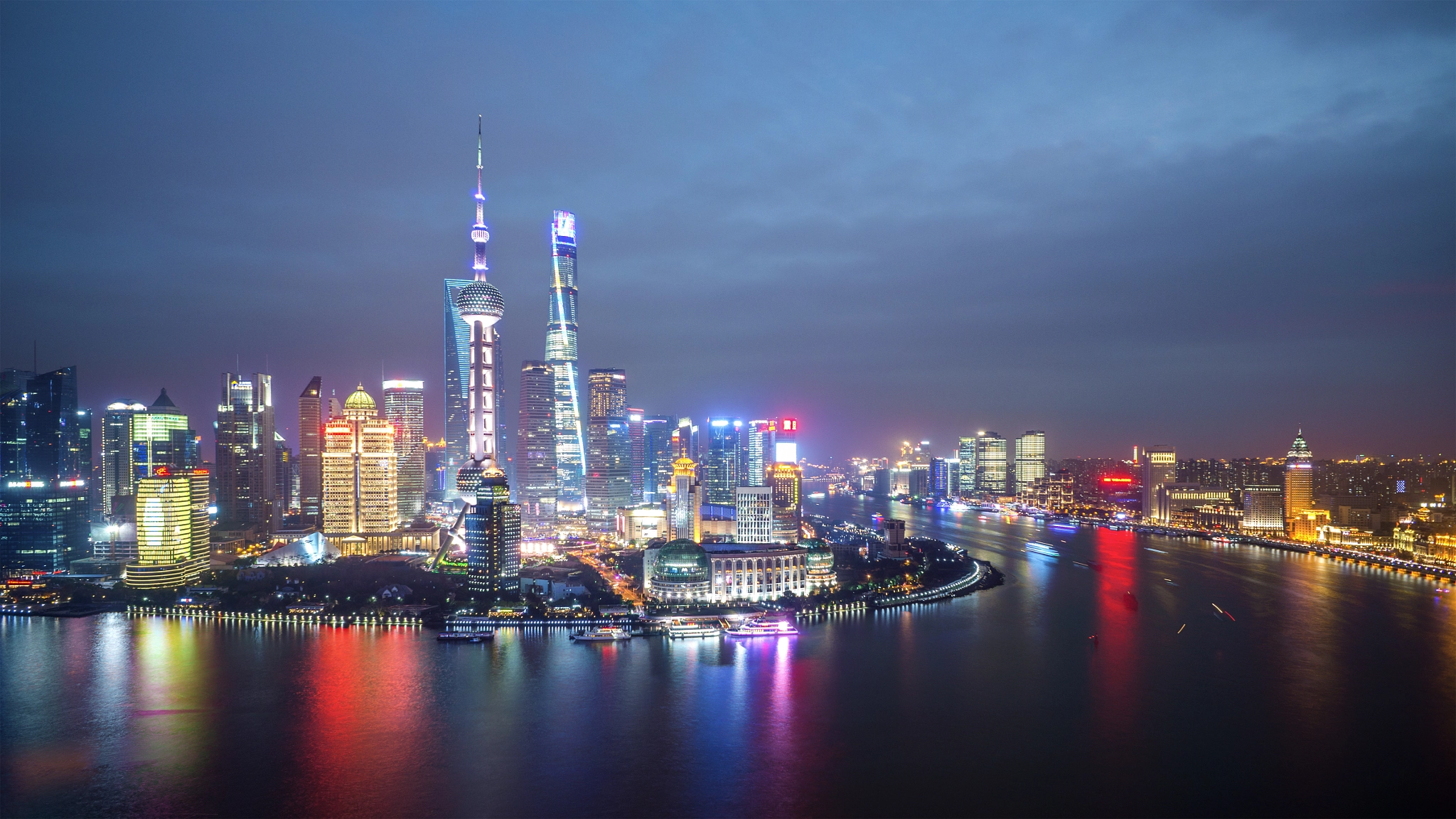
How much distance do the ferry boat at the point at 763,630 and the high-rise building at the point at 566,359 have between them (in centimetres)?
3556

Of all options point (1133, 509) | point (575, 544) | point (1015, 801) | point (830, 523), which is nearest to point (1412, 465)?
point (1133, 509)

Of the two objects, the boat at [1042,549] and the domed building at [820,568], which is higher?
the domed building at [820,568]

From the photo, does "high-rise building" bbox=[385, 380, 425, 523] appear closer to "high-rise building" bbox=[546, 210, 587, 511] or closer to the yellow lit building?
the yellow lit building

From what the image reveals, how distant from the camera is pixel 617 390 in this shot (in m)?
63.1

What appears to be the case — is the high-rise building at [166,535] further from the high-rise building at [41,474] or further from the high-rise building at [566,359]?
the high-rise building at [566,359]

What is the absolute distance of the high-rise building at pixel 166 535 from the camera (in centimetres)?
2905

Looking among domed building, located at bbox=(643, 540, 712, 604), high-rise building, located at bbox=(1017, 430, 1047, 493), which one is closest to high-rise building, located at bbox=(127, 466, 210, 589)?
domed building, located at bbox=(643, 540, 712, 604)

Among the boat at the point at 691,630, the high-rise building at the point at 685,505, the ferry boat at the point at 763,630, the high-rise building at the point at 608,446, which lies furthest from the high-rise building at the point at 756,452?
the boat at the point at 691,630

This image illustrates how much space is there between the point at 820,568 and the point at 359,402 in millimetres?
27031

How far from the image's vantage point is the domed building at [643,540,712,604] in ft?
88.1

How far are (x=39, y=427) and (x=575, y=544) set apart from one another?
24818mm

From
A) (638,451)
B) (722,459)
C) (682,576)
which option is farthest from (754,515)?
(638,451)

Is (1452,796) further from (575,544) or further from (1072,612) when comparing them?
(575,544)

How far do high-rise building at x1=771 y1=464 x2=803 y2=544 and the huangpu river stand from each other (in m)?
15.7
